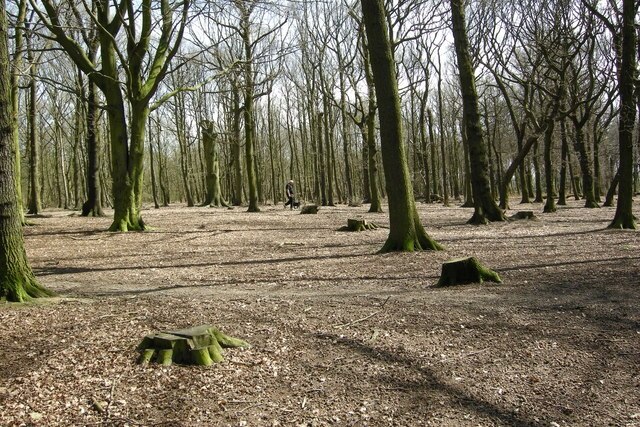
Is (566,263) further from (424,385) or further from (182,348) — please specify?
(182,348)

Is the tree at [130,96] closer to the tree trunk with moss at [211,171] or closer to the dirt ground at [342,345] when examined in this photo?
the dirt ground at [342,345]

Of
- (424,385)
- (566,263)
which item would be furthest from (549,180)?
(424,385)

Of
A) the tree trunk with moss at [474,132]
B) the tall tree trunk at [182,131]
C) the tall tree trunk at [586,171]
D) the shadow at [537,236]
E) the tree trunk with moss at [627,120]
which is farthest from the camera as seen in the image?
the tall tree trunk at [182,131]

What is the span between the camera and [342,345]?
15.5 feet

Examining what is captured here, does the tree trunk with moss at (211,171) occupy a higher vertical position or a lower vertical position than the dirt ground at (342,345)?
Answer: higher

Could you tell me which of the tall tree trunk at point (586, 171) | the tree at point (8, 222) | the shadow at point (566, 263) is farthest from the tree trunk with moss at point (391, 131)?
the tall tree trunk at point (586, 171)

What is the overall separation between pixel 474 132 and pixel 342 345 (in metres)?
11.9

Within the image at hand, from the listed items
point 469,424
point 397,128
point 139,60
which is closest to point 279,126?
point 139,60

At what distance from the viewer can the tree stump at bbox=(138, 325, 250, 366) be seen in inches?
164

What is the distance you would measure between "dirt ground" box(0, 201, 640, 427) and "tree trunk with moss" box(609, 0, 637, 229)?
3.48 m

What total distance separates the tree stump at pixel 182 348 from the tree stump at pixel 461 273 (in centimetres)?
374

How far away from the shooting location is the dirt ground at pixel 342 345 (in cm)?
348

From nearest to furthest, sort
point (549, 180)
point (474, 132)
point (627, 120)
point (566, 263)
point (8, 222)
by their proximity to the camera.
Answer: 1. point (8, 222)
2. point (566, 263)
3. point (627, 120)
4. point (474, 132)
5. point (549, 180)

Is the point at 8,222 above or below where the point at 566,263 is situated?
above
